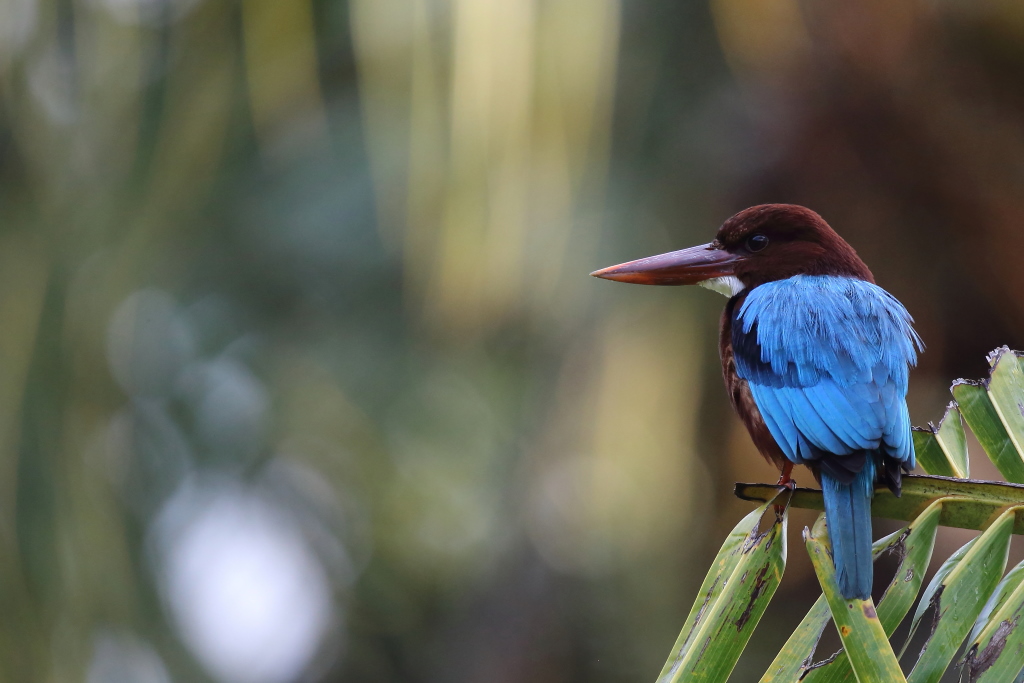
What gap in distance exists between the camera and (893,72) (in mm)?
4133

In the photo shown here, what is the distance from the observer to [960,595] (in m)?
1.25

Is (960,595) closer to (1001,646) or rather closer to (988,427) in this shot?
(1001,646)

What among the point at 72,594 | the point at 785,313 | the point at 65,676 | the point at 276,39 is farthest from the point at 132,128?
the point at 785,313

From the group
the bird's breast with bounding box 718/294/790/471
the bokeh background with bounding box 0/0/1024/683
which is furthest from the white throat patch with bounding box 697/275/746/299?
the bokeh background with bounding box 0/0/1024/683

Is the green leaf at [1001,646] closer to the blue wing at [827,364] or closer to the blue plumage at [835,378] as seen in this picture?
the blue plumage at [835,378]

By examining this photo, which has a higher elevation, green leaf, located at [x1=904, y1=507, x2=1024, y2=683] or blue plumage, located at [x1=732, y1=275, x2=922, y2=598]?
blue plumage, located at [x1=732, y1=275, x2=922, y2=598]

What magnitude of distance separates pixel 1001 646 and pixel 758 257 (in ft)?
4.45

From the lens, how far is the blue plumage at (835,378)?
5.32ft

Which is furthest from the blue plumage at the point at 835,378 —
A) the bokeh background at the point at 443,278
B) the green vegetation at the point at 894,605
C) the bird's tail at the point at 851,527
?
the bokeh background at the point at 443,278

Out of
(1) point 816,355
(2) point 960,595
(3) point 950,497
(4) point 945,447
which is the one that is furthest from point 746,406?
(2) point 960,595

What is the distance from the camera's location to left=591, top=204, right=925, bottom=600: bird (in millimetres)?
1620

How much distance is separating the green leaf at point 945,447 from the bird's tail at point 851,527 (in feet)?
0.34

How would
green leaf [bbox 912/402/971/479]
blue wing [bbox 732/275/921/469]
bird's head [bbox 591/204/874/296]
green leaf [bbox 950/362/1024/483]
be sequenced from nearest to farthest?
Answer: 1. green leaf [bbox 950/362/1024/483]
2. green leaf [bbox 912/402/971/479]
3. blue wing [bbox 732/275/921/469]
4. bird's head [bbox 591/204/874/296]

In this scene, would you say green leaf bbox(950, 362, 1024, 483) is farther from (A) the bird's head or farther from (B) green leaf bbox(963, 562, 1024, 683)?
(A) the bird's head
